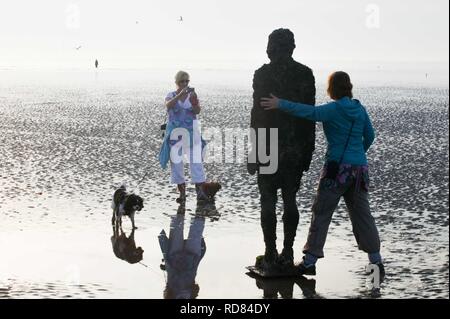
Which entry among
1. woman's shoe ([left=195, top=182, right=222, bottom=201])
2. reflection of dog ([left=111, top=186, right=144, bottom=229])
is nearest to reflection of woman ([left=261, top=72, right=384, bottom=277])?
reflection of dog ([left=111, top=186, right=144, bottom=229])

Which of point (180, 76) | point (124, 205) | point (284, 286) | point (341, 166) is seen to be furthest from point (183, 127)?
point (284, 286)

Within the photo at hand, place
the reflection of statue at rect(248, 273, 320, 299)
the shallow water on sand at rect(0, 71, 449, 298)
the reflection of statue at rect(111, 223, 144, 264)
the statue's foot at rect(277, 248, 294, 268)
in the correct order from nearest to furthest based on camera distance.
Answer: the reflection of statue at rect(248, 273, 320, 299)
the shallow water on sand at rect(0, 71, 449, 298)
the statue's foot at rect(277, 248, 294, 268)
the reflection of statue at rect(111, 223, 144, 264)

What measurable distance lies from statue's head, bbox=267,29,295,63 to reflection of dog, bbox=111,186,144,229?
321 centimetres

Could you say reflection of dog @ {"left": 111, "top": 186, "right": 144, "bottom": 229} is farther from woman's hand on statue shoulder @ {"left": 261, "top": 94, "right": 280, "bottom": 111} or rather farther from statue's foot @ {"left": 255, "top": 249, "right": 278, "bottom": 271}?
woman's hand on statue shoulder @ {"left": 261, "top": 94, "right": 280, "bottom": 111}

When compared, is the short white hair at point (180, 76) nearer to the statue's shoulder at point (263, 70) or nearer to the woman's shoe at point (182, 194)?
the woman's shoe at point (182, 194)

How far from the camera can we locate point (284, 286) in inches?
338

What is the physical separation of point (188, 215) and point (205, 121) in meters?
19.4

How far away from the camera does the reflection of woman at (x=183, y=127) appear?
42.1ft

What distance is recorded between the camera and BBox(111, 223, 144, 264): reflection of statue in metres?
9.75

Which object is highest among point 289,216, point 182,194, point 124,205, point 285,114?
point 285,114

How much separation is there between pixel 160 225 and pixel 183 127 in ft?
6.62

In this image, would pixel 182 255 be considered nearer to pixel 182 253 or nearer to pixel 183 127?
pixel 182 253

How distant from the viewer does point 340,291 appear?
835 cm

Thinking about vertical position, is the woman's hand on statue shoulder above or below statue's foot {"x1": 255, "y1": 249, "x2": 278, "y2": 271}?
above
